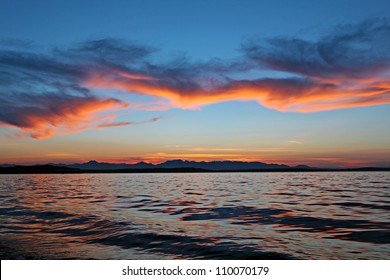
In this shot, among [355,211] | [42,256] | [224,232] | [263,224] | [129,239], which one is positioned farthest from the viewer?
[355,211]

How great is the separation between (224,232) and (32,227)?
8.60 m

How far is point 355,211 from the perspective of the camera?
18781 millimetres

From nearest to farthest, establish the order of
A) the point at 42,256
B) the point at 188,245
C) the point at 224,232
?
the point at 42,256 < the point at 188,245 < the point at 224,232

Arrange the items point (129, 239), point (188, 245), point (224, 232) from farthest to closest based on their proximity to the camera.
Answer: point (224, 232)
point (129, 239)
point (188, 245)
